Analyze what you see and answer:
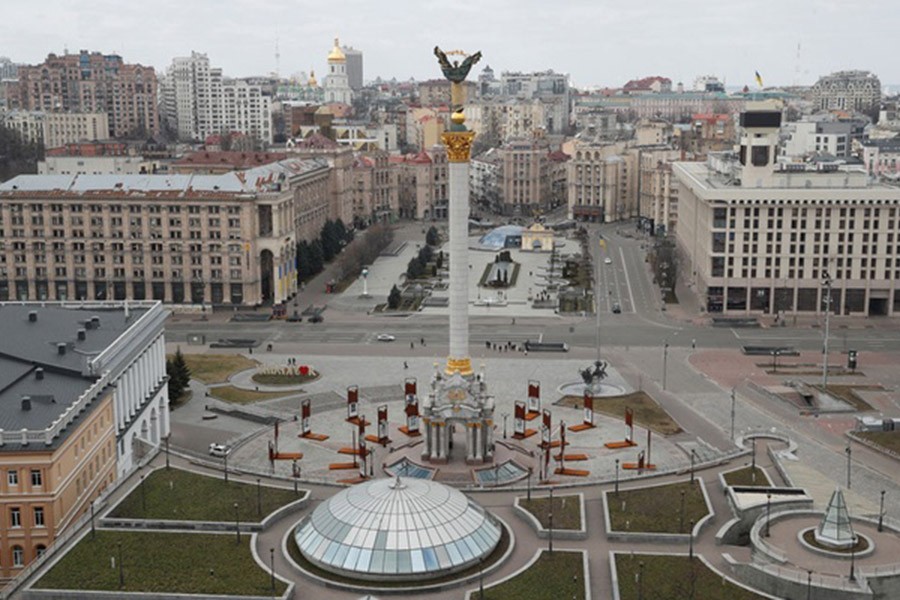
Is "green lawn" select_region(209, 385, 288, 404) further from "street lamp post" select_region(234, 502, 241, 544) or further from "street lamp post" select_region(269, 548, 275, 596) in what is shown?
"street lamp post" select_region(269, 548, 275, 596)

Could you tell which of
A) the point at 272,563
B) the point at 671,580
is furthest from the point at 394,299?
the point at 671,580

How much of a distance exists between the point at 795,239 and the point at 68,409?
93.1 meters

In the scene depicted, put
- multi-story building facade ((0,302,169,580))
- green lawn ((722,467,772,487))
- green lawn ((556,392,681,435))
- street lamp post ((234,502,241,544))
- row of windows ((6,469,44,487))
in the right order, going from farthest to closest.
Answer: green lawn ((556,392,681,435)), green lawn ((722,467,772,487)), multi-story building facade ((0,302,169,580)), row of windows ((6,469,44,487)), street lamp post ((234,502,241,544))

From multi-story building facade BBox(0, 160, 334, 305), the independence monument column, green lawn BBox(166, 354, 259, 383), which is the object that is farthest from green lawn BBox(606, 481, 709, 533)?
multi-story building facade BBox(0, 160, 334, 305)

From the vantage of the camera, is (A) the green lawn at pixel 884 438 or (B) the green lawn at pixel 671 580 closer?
(B) the green lawn at pixel 671 580

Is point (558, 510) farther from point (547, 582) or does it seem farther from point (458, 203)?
point (458, 203)

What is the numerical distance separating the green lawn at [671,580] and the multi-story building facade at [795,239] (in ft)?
260

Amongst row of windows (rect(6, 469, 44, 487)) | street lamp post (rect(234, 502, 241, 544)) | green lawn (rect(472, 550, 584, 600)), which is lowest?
green lawn (rect(472, 550, 584, 600))

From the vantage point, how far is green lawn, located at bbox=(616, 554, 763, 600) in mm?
54125

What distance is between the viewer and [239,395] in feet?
327

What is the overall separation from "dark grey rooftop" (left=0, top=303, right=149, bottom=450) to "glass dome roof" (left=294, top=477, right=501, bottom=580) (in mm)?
17740

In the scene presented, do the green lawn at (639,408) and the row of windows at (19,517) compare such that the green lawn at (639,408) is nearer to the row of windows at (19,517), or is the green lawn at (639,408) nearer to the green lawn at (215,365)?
the green lawn at (215,365)

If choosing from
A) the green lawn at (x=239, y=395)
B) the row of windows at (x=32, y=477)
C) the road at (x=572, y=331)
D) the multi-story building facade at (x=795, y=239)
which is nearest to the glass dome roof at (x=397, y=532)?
the row of windows at (x=32, y=477)

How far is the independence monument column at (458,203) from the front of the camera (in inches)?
3159
